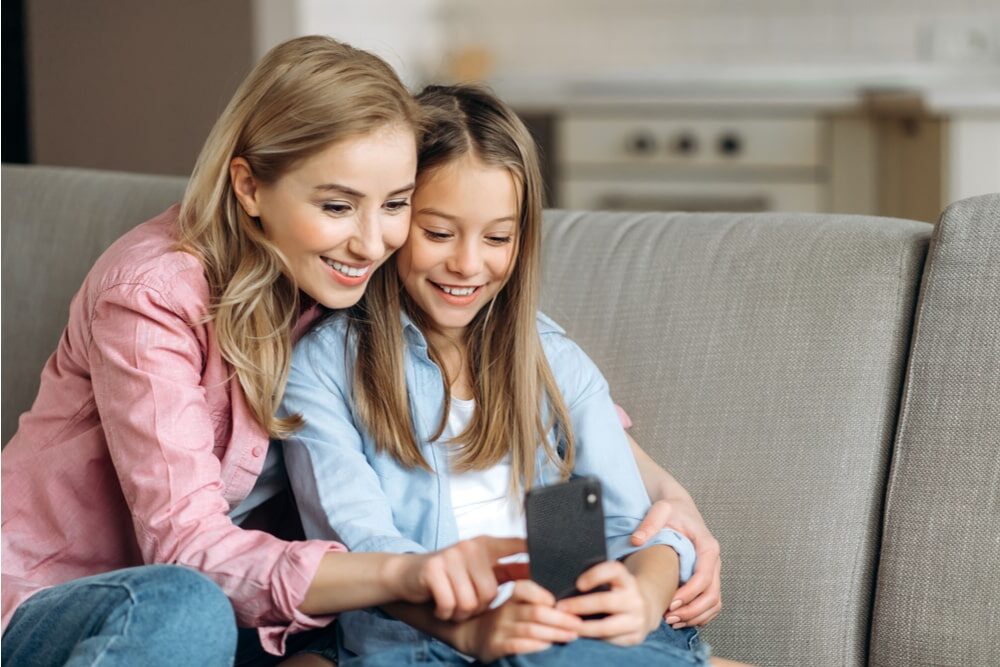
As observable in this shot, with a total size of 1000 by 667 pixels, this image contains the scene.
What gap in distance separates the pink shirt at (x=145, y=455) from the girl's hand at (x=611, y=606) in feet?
0.79

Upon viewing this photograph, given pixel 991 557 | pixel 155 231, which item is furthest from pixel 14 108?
pixel 991 557

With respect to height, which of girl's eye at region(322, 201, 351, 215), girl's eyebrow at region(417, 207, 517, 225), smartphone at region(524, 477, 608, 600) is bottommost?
smartphone at region(524, 477, 608, 600)

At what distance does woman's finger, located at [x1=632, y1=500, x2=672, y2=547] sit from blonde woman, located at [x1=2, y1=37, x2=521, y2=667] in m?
0.27

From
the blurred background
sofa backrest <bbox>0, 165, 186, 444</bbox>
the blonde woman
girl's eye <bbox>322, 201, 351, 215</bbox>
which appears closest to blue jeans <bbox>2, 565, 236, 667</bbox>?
the blonde woman

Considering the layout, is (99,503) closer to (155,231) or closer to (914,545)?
(155,231)

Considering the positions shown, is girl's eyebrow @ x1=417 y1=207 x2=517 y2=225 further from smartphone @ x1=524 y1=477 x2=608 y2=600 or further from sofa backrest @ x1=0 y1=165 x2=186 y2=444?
sofa backrest @ x1=0 y1=165 x2=186 y2=444

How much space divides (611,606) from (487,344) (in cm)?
42

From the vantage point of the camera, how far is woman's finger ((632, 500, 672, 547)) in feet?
4.33

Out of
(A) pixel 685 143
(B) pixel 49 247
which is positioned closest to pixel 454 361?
(B) pixel 49 247

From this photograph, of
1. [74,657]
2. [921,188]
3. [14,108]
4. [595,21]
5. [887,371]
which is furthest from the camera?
[595,21]

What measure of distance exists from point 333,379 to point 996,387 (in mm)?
687

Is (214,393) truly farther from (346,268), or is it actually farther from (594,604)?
(594,604)

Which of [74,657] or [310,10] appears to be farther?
[310,10]

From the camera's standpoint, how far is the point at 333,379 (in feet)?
4.44
